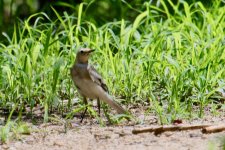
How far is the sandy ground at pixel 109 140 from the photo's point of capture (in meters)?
5.53

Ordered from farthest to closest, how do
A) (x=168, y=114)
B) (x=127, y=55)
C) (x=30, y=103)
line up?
1. (x=127, y=55)
2. (x=30, y=103)
3. (x=168, y=114)

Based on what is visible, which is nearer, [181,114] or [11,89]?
[181,114]

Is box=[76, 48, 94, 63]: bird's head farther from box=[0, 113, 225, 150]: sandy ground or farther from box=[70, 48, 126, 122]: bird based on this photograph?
box=[0, 113, 225, 150]: sandy ground

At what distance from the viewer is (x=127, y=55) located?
743 centimetres

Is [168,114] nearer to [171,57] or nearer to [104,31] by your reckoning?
[171,57]

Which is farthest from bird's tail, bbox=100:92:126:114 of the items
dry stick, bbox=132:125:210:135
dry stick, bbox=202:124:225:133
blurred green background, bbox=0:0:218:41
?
blurred green background, bbox=0:0:218:41

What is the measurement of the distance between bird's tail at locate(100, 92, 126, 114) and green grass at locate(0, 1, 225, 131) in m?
0.27

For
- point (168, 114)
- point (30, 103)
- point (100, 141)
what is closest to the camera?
point (100, 141)

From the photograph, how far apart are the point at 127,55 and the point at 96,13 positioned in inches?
125

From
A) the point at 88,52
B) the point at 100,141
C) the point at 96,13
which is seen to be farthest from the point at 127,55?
the point at 96,13

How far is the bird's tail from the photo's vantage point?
6.48m

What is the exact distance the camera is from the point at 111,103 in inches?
256

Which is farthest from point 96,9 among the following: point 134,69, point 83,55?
point 83,55

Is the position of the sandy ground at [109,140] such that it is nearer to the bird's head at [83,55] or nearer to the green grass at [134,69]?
the green grass at [134,69]
